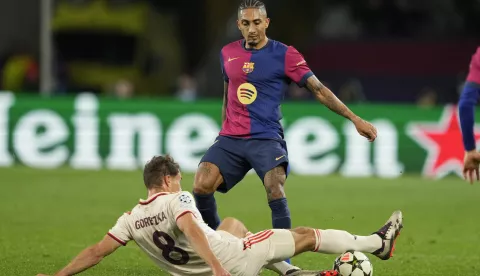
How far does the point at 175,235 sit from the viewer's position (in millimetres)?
8609

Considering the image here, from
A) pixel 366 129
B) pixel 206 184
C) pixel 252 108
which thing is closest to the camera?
pixel 366 129

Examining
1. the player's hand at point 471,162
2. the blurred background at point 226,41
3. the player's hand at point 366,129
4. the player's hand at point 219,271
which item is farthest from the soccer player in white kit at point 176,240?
the blurred background at point 226,41

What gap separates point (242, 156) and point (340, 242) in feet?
4.72

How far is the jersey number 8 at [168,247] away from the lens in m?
8.62

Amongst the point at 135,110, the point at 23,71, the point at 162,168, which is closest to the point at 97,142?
the point at 135,110

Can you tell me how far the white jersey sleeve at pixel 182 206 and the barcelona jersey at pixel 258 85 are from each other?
1.73 m

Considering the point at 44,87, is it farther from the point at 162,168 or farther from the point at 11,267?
the point at 162,168

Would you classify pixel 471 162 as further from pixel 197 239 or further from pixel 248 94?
pixel 197 239

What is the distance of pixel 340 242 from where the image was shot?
9.09 metres

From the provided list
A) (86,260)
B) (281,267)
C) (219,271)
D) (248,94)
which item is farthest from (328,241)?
(86,260)

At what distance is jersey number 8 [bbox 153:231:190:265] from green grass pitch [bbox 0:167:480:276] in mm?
1474

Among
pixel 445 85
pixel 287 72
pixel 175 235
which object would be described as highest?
pixel 287 72

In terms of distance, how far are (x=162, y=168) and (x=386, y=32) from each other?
25.5 metres

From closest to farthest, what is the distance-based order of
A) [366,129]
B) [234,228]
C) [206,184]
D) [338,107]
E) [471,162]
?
[234,228]
[366,129]
[338,107]
[471,162]
[206,184]
